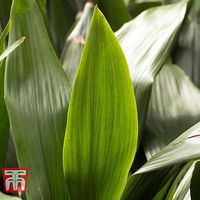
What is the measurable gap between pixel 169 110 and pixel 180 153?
0.24 metres

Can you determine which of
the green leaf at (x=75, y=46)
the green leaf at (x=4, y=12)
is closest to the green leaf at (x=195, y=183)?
the green leaf at (x=75, y=46)

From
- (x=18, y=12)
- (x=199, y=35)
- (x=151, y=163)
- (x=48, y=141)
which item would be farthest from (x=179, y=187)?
(x=199, y=35)

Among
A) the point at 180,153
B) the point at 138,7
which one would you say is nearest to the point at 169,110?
the point at 180,153

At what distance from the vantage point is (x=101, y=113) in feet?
1.65

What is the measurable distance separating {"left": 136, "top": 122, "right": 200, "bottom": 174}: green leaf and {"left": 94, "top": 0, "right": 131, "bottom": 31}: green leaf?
41 cm

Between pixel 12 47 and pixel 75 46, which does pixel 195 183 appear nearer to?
pixel 12 47

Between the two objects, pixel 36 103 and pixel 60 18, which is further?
pixel 60 18

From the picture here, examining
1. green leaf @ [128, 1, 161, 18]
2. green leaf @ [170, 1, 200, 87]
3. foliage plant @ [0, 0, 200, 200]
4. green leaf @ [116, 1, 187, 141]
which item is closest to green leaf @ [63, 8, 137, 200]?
foliage plant @ [0, 0, 200, 200]

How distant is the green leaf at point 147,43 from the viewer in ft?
2.16

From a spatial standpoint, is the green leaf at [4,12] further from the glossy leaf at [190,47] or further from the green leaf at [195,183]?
the green leaf at [195,183]

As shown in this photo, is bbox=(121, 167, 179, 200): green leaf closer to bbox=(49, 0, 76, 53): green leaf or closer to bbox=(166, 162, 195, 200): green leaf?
bbox=(166, 162, 195, 200): green leaf

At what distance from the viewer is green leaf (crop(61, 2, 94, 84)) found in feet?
2.49

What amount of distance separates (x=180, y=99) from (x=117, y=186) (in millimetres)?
267

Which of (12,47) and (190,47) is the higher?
(12,47)
